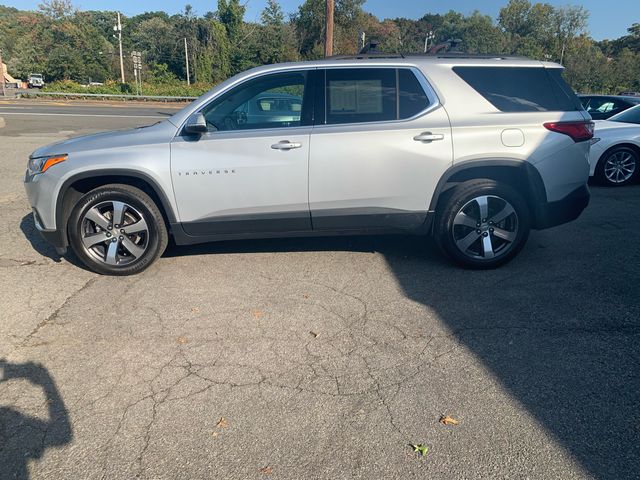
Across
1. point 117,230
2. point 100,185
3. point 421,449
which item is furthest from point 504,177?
point 100,185

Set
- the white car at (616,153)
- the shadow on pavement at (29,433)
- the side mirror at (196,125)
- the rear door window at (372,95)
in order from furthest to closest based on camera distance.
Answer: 1. the white car at (616,153)
2. the rear door window at (372,95)
3. the side mirror at (196,125)
4. the shadow on pavement at (29,433)

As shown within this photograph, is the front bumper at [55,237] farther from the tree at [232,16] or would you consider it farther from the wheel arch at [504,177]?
the tree at [232,16]

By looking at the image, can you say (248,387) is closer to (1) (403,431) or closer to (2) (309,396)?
(2) (309,396)

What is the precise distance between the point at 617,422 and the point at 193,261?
378 cm

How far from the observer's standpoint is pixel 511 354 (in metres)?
3.35

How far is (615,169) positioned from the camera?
28.6ft

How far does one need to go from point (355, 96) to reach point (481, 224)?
1.64m

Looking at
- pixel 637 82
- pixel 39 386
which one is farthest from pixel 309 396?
pixel 637 82

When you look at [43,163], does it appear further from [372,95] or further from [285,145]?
[372,95]

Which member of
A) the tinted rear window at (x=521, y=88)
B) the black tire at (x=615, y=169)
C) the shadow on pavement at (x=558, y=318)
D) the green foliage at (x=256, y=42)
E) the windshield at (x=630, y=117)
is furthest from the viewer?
the green foliage at (x=256, y=42)

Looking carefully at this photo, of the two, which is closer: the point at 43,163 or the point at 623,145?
the point at 43,163

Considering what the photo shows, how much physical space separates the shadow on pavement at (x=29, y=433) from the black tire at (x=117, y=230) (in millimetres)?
1719

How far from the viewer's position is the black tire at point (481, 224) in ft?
15.3

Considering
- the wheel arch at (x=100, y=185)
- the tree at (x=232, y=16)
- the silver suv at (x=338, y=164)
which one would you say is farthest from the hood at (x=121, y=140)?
the tree at (x=232, y=16)
